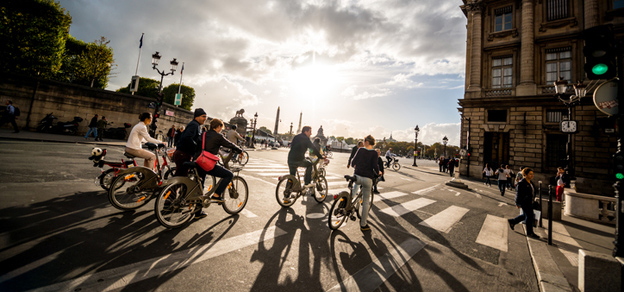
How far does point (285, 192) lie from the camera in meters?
5.59

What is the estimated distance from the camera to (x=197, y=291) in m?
2.16

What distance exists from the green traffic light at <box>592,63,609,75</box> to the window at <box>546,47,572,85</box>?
23.2m

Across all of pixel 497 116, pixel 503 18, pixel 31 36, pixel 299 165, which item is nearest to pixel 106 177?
pixel 299 165

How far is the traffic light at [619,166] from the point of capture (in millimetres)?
2910

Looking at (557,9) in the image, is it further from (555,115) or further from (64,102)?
(64,102)

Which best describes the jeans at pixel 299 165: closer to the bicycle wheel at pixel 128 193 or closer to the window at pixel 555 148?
the bicycle wheel at pixel 128 193

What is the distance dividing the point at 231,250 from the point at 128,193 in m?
2.55

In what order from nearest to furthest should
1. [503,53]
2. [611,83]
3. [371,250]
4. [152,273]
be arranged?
[152,273] → [611,83] → [371,250] → [503,53]

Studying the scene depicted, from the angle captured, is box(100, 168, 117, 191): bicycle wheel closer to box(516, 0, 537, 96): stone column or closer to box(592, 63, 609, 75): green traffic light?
box(592, 63, 609, 75): green traffic light

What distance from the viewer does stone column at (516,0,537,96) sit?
19484 millimetres

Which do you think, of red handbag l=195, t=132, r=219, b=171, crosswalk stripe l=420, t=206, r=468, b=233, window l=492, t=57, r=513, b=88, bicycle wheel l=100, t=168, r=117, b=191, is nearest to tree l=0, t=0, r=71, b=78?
bicycle wheel l=100, t=168, r=117, b=191

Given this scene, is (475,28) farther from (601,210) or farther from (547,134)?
(601,210)

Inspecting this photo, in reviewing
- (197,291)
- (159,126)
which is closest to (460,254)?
(197,291)

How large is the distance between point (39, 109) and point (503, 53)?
3855cm
